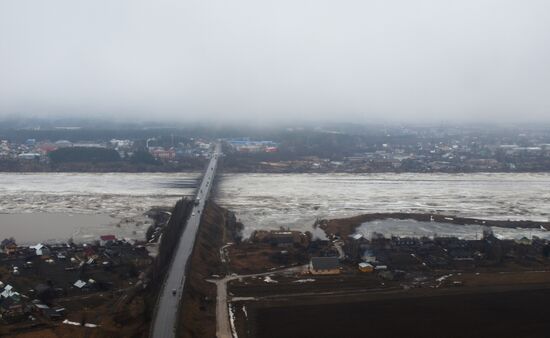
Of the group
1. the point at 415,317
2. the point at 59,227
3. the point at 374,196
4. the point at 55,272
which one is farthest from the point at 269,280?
the point at 374,196

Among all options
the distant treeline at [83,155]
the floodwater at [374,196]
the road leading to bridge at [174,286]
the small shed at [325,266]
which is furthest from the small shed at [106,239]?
the distant treeline at [83,155]

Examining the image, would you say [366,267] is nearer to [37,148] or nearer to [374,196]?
[374,196]

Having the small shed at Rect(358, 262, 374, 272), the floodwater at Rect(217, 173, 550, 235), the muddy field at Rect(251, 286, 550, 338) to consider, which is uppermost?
the floodwater at Rect(217, 173, 550, 235)

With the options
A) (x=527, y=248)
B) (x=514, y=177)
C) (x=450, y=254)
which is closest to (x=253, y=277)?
(x=450, y=254)

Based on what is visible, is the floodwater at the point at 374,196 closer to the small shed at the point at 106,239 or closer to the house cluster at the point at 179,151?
the small shed at the point at 106,239

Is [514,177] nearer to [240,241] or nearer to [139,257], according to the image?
[240,241]

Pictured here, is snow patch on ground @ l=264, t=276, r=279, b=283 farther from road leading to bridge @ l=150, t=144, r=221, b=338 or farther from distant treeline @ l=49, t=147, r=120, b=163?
distant treeline @ l=49, t=147, r=120, b=163

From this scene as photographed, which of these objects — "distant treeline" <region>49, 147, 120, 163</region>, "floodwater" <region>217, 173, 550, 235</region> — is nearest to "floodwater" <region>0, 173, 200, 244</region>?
"floodwater" <region>217, 173, 550, 235</region>
